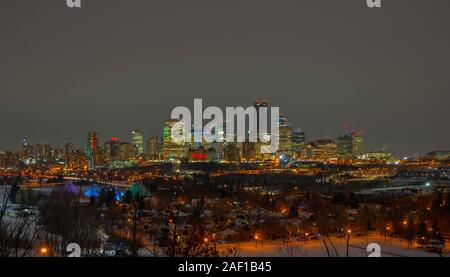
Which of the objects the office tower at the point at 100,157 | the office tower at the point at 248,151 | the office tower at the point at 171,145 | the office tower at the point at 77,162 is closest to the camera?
the office tower at the point at 171,145

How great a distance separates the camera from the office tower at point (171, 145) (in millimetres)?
31789

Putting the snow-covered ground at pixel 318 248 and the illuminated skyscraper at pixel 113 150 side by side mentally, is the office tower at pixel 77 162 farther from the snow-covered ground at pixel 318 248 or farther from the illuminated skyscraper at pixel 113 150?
the snow-covered ground at pixel 318 248

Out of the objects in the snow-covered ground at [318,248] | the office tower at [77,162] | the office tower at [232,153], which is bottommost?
the snow-covered ground at [318,248]

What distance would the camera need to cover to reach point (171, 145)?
116 feet

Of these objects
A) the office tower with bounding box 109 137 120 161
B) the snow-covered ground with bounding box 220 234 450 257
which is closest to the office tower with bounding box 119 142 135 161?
the office tower with bounding box 109 137 120 161

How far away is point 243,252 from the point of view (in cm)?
996

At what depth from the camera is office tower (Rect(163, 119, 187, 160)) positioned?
3179 cm

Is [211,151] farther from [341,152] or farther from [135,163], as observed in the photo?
[341,152]

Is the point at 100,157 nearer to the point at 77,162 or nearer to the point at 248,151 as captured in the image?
the point at 77,162

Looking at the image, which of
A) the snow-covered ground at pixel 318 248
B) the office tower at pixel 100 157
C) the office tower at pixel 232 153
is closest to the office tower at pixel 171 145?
the office tower at pixel 232 153

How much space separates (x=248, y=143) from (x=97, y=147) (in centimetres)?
1276

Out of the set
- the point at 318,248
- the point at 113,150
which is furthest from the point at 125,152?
the point at 318,248
